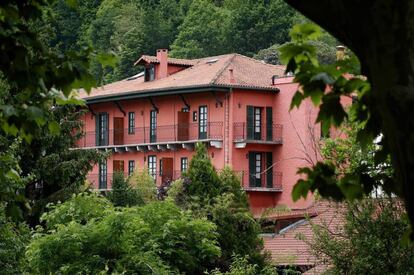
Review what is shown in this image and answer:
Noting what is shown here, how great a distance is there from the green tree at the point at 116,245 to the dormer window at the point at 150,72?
40.2 m

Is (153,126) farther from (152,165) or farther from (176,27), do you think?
(176,27)

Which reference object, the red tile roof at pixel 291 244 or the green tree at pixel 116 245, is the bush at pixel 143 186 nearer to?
the red tile roof at pixel 291 244

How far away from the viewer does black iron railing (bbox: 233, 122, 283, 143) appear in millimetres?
65500

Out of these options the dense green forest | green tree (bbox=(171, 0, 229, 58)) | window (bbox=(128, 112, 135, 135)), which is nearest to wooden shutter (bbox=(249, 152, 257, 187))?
window (bbox=(128, 112, 135, 135))

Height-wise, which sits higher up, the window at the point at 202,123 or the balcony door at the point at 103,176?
the window at the point at 202,123

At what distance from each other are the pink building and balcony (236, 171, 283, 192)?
0.05 meters

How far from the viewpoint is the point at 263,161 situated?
219 feet

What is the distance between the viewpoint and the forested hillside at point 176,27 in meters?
105

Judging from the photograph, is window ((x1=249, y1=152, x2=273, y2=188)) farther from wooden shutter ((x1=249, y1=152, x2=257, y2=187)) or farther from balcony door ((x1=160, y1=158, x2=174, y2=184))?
balcony door ((x1=160, y1=158, x2=174, y2=184))

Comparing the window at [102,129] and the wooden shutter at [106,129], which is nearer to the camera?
the wooden shutter at [106,129]

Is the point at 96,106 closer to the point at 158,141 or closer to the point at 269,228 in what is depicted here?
the point at 158,141

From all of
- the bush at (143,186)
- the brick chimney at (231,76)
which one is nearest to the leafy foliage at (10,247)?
the bush at (143,186)

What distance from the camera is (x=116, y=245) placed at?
29859 mm

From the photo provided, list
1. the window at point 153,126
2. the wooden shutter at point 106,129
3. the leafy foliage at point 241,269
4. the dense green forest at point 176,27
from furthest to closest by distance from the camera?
the dense green forest at point 176,27 → the wooden shutter at point 106,129 → the window at point 153,126 → the leafy foliage at point 241,269
